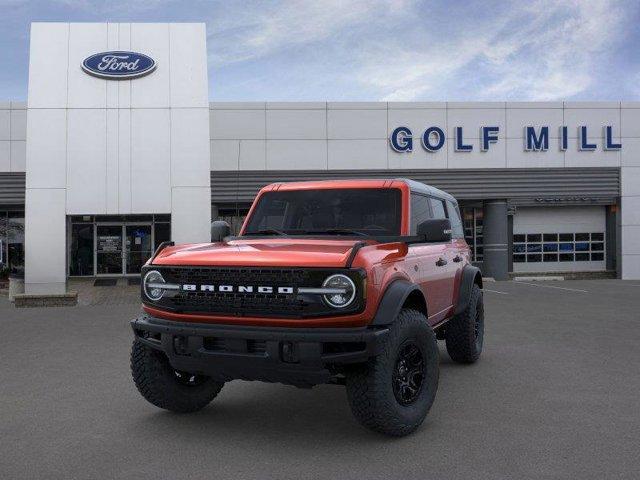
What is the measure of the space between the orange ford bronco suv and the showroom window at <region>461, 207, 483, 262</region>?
72.9ft

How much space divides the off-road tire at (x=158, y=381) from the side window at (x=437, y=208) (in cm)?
288

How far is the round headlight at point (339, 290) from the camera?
3.87 m

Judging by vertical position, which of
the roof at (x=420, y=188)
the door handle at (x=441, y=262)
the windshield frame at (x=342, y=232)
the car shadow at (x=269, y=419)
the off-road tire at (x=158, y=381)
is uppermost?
the roof at (x=420, y=188)

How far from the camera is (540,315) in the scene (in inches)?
468

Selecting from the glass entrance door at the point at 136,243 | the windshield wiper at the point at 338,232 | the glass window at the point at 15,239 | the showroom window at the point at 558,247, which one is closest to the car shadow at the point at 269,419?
the windshield wiper at the point at 338,232

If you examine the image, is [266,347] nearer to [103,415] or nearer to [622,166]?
[103,415]

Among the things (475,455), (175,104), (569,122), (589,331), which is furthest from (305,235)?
(569,122)

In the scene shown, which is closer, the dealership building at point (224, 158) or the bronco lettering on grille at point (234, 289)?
the bronco lettering on grille at point (234, 289)

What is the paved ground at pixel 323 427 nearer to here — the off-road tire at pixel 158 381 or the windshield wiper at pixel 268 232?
the off-road tire at pixel 158 381

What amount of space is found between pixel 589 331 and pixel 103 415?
774 cm

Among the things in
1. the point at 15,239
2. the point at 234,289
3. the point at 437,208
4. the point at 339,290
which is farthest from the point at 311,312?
the point at 15,239

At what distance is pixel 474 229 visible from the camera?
26719 mm

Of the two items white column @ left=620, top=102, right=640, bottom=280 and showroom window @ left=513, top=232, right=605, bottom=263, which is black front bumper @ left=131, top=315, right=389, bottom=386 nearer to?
showroom window @ left=513, top=232, right=605, bottom=263

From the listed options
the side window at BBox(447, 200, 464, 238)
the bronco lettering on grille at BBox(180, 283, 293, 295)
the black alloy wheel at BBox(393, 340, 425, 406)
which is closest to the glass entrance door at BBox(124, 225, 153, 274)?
the side window at BBox(447, 200, 464, 238)
